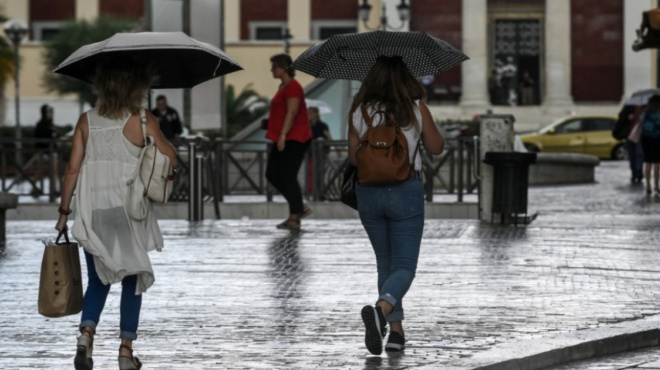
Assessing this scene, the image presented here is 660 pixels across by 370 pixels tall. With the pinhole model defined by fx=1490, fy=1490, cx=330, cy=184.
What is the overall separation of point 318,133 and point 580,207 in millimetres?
5054

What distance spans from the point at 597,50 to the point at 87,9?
66.0 ft

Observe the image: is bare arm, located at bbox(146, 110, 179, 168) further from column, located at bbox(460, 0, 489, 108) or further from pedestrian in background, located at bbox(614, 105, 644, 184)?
column, located at bbox(460, 0, 489, 108)

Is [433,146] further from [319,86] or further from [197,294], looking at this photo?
[319,86]

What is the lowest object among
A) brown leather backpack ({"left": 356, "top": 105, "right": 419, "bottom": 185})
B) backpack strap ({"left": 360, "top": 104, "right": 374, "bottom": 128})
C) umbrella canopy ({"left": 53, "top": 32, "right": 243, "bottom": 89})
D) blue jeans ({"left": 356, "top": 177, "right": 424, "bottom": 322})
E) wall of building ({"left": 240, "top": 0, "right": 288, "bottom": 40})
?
blue jeans ({"left": 356, "top": 177, "right": 424, "bottom": 322})

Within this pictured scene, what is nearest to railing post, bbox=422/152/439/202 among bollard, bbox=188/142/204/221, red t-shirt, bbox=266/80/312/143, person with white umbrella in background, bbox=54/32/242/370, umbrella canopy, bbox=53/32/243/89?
bollard, bbox=188/142/204/221

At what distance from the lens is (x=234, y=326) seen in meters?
8.68

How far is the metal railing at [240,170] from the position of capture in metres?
20.0

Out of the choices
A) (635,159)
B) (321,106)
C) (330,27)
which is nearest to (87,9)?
(330,27)

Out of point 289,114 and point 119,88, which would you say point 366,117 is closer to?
point 119,88

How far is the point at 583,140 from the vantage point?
41281 mm

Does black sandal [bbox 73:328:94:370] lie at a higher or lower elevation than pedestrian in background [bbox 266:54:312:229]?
lower

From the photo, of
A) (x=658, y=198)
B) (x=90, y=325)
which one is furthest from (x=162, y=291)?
(x=658, y=198)

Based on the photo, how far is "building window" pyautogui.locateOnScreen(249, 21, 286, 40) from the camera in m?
59.8

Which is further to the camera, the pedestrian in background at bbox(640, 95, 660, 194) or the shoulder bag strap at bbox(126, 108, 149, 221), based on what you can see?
the pedestrian in background at bbox(640, 95, 660, 194)
